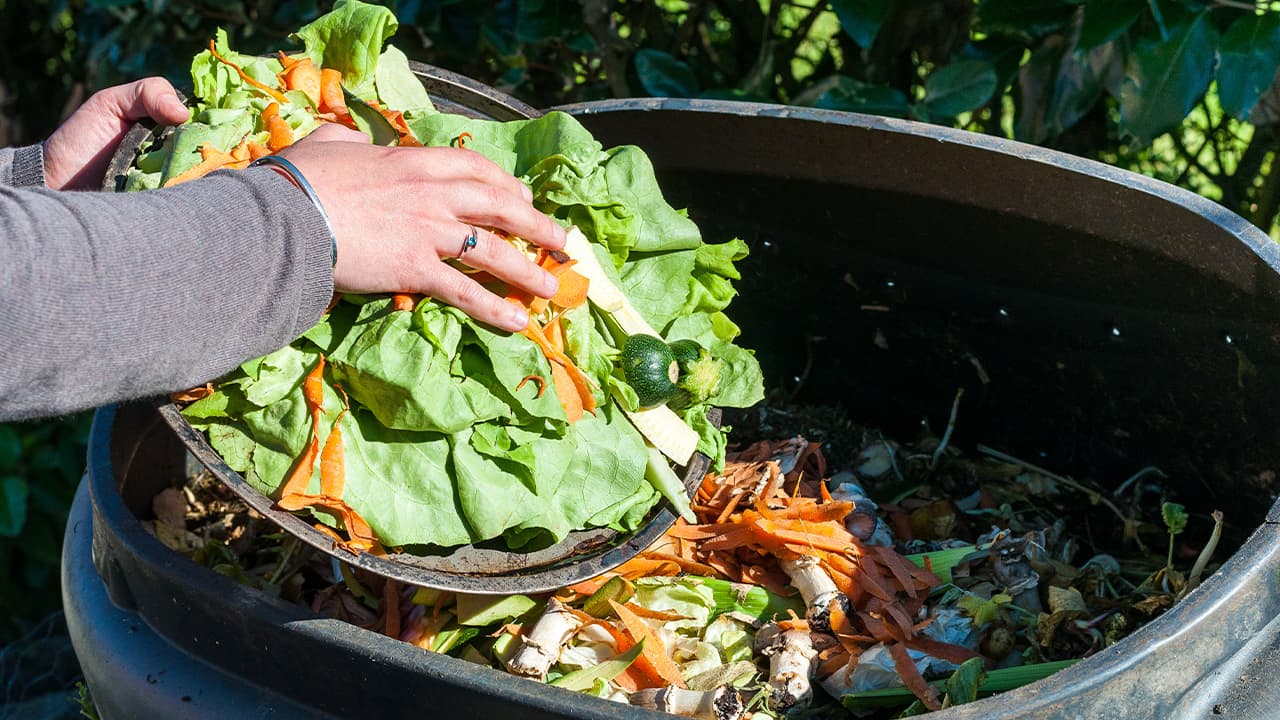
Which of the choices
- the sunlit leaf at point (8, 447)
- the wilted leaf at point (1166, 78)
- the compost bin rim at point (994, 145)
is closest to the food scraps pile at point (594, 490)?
the compost bin rim at point (994, 145)

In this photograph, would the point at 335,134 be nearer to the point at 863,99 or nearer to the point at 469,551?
the point at 469,551

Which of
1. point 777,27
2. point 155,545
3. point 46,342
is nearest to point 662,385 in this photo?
point 155,545

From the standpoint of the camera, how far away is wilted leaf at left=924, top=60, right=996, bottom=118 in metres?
2.91

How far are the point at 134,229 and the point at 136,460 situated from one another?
1.16 m

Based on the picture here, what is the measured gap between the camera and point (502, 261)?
1.66 metres

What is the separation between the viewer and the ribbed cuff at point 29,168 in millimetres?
1959

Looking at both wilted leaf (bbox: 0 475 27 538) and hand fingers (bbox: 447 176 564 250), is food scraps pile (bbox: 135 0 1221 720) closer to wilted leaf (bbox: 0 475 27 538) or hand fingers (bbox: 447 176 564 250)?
hand fingers (bbox: 447 176 564 250)

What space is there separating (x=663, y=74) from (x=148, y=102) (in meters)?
1.68

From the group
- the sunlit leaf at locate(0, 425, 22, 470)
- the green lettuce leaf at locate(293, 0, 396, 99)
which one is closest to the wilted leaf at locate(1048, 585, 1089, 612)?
the green lettuce leaf at locate(293, 0, 396, 99)

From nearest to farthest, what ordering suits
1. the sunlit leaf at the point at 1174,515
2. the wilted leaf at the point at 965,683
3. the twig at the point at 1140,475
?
the wilted leaf at the point at 965,683 → the sunlit leaf at the point at 1174,515 → the twig at the point at 1140,475

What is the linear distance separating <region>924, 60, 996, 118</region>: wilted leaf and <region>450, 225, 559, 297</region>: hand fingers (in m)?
1.55

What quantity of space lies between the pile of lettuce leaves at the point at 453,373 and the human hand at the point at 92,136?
118 mm

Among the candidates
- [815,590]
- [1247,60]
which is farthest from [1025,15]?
[815,590]

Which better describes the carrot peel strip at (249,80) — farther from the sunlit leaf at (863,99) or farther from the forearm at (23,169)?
the sunlit leaf at (863,99)
